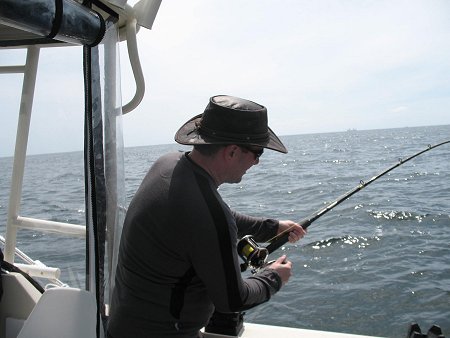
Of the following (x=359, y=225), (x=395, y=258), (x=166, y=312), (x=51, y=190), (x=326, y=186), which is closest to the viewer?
(x=166, y=312)

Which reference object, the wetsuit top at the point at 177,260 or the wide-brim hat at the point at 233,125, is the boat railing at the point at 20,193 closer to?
the wetsuit top at the point at 177,260

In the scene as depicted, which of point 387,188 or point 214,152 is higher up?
point 214,152

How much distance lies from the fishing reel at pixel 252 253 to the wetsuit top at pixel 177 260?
0.31m

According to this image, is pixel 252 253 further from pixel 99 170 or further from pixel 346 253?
pixel 346 253

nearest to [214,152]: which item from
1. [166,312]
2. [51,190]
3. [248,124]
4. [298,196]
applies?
[248,124]

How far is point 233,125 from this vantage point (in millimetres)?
1682

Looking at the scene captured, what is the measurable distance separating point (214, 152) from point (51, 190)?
1296mm

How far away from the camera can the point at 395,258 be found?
6.72 m

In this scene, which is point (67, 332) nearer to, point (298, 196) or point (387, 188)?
point (298, 196)

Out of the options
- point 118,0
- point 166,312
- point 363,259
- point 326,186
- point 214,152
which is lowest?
point 326,186

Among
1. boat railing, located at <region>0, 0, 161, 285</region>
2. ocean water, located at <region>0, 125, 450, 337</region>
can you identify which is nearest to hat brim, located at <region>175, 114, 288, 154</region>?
boat railing, located at <region>0, 0, 161, 285</region>

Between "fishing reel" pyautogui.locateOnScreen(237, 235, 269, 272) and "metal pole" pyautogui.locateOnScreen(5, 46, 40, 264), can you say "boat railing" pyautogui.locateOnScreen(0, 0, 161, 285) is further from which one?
"fishing reel" pyautogui.locateOnScreen(237, 235, 269, 272)

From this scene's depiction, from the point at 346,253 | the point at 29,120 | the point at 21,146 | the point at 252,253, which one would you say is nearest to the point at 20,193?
the point at 21,146

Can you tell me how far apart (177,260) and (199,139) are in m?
0.48
